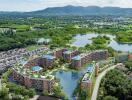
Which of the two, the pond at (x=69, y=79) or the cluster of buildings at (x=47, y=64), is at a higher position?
the cluster of buildings at (x=47, y=64)

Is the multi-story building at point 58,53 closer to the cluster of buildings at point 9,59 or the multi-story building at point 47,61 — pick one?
the multi-story building at point 47,61

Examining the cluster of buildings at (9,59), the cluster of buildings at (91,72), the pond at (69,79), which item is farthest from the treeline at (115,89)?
the cluster of buildings at (9,59)

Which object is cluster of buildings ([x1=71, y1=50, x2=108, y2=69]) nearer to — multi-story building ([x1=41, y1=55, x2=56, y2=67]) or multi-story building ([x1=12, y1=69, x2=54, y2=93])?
multi-story building ([x1=41, y1=55, x2=56, y2=67])

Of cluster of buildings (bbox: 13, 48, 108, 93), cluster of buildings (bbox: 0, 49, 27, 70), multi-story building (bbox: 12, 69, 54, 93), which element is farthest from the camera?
cluster of buildings (bbox: 0, 49, 27, 70)

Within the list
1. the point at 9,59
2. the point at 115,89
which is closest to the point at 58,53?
the point at 9,59

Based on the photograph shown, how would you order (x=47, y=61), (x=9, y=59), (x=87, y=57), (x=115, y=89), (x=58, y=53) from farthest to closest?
(x=58, y=53), (x=87, y=57), (x=9, y=59), (x=47, y=61), (x=115, y=89)

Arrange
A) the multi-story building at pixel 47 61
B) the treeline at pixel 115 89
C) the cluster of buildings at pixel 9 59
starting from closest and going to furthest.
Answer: the treeline at pixel 115 89, the cluster of buildings at pixel 9 59, the multi-story building at pixel 47 61

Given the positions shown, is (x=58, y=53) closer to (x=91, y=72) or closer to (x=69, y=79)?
(x=69, y=79)

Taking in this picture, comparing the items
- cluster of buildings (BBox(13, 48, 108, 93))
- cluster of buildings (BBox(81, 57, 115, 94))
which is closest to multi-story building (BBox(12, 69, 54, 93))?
cluster of buildings (BBox(13, 48, 108, 93))
